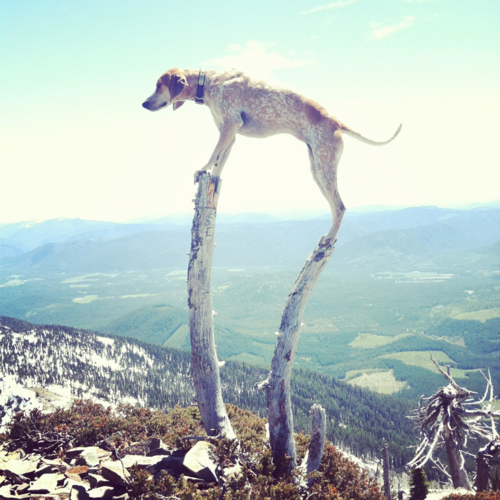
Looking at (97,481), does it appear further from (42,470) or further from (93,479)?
(42,470)

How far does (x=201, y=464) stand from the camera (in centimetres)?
652

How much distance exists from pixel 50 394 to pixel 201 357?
35.8 meters

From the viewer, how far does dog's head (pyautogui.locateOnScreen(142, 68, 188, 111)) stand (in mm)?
7012

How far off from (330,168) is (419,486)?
25.0 feet

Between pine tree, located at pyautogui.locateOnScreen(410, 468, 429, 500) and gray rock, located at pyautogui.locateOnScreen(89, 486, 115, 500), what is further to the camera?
pine tree, located at pyautogui.locateOnScreen(410, 468, 429, 500)

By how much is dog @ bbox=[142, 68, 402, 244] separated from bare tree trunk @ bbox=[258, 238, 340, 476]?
79 cm

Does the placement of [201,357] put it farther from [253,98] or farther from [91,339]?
[91,339]

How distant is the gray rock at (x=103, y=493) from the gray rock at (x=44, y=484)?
0.86 meters

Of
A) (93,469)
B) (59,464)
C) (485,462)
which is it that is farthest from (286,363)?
(485,462)

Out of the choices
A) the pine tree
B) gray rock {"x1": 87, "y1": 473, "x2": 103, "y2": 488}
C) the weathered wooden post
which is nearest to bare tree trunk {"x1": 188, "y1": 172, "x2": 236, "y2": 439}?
the weathered wooden post

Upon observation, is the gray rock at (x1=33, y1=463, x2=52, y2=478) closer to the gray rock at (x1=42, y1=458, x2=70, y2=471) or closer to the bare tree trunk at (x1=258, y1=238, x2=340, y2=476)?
the gray rock at (x1=42, y1=458, x2=70, y2=471)

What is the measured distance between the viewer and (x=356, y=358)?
14975 cm

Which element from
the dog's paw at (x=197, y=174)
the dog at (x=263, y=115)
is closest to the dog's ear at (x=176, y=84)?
the dog at (x=263, y=115)

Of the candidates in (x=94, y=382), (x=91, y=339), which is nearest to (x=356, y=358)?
(x=91, y=339)
